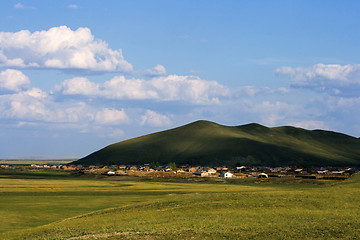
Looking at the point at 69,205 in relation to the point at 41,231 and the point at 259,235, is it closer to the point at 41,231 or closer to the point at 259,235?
the point at 41,231

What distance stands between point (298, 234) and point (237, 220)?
762 cm

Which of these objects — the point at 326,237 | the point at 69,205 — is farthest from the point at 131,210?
the point at 326,237

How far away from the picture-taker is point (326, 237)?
1160 inches

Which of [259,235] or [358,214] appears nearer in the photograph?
[259,235]

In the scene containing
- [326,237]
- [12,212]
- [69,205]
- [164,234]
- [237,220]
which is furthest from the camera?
[69,205]

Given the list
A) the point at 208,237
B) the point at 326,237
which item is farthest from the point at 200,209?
the point at 326,237

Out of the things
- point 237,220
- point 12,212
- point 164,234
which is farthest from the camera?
point 12,212

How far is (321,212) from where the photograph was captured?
130ft

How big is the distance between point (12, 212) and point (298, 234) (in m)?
41.7

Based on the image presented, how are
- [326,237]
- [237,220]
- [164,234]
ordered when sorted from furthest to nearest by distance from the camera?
[237,220] → [164,234] → [326,237]

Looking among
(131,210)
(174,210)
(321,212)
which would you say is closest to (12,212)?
(131,210)

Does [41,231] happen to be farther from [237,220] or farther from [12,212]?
[12,212]

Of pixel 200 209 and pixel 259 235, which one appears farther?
pixel 200 209

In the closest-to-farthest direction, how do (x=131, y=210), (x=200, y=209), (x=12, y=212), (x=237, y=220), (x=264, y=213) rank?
(x=237, y=220) → (x=264, y=213) → (x=200, y=209) → (x=131, y=210) → (x=12, y=212)
